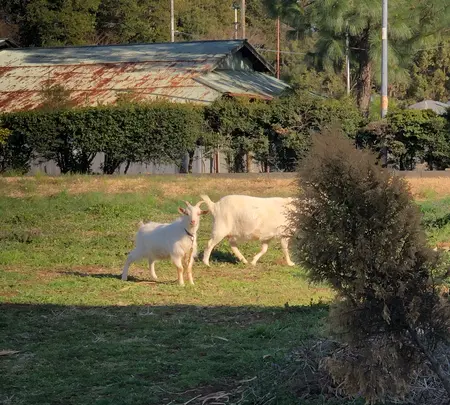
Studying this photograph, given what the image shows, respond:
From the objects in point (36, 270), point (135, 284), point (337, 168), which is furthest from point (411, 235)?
point (36, 270)

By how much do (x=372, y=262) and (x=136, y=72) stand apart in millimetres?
33951

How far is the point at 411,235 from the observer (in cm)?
580

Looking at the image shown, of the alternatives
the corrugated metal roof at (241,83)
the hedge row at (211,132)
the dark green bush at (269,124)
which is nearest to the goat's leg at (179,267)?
the hedge row at (211,132)

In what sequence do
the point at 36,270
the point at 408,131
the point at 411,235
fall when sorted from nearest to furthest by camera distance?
the point at 411,235 → the point at 36,270 → the point at 408,131

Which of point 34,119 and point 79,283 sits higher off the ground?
point 34,119

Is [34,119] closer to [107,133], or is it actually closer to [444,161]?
[107,133]

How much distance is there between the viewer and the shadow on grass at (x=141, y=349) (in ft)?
24.0

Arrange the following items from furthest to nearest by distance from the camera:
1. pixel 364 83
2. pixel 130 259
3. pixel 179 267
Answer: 1. pixel 364 83
2. pixel 130 259
3. pixel 179 267

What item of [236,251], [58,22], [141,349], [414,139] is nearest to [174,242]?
[236,251]

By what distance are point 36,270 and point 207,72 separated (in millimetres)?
24269

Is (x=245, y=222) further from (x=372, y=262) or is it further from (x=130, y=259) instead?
(x=372, y=262)

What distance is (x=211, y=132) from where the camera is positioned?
2975 centimetres

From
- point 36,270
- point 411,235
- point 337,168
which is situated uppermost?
point 337,168

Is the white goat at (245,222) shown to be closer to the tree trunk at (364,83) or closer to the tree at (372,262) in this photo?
the tree at (372,262)
